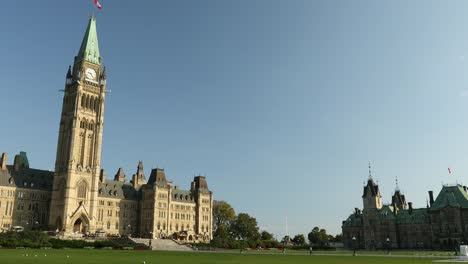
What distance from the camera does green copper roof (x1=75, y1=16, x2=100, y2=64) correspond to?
13000 cm

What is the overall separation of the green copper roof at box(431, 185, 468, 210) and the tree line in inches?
1316

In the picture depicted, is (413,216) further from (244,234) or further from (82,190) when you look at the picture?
(82,190)

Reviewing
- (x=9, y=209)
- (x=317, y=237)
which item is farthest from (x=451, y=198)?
(x=9, y=209)

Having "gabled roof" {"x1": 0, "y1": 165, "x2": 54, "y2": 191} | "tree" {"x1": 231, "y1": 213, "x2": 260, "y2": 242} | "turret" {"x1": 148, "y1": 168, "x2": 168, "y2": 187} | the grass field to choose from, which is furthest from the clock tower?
the grass field

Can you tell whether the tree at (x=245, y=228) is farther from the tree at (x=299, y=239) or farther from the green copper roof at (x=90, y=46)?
the green copper roof at (x=90, y=46)

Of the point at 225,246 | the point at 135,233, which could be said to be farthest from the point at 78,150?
the point at 225,246

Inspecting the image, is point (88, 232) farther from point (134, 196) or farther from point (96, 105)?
point (96, 105)

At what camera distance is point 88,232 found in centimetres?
11312

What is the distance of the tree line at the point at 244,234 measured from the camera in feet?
345

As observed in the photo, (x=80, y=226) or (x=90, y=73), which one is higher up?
(x=90, y=73)

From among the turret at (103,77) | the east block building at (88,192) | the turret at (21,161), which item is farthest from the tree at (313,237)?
the turret at (21,161)

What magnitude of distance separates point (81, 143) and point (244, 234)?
195 ft

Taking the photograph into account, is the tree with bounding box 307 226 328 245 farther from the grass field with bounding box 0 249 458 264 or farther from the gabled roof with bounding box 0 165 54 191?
the grass field with bounding box 0 249 458 264

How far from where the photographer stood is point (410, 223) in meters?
126
